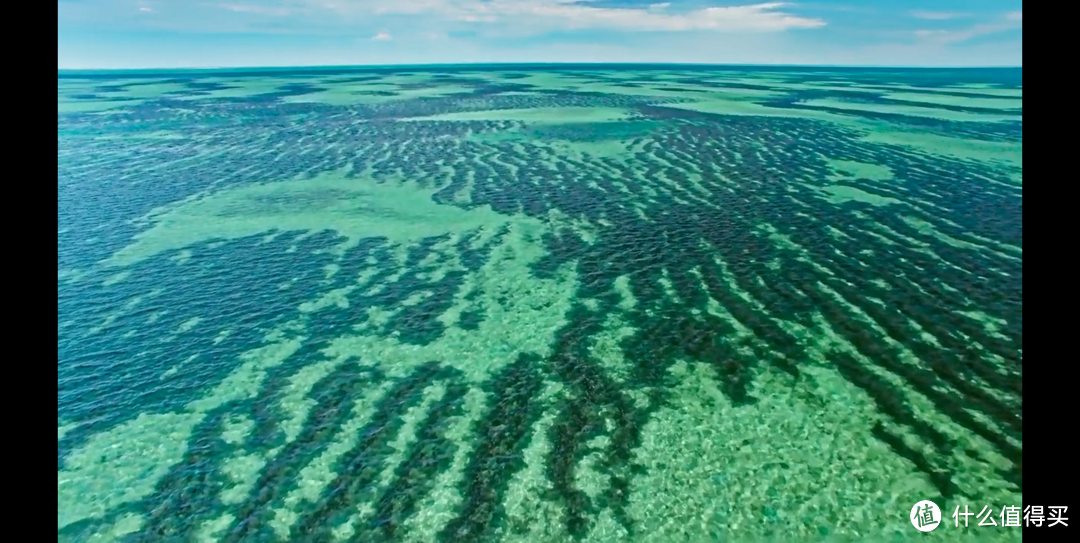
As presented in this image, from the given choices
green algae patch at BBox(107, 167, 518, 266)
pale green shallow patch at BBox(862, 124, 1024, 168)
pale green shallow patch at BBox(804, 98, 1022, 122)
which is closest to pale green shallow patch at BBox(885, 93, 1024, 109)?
pale green shallow patch at BBox(804, 98, 1022, 122)

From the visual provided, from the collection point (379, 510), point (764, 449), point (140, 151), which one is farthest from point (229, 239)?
point (140, 151)

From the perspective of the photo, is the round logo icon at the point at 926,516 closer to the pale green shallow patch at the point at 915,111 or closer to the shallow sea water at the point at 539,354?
the shallow sea water at the point at 539,354

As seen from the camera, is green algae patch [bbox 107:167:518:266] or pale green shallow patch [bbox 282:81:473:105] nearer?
green algae patch [bbox 107:167:518:266]

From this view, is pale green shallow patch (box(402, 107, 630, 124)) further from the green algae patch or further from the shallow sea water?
the green algae patch

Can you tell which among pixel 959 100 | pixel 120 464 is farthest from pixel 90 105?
pixel 959 100

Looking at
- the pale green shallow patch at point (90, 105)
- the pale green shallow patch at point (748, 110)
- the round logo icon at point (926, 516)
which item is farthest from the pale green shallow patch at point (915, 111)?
the pale green shallow patch at point (90, 105)

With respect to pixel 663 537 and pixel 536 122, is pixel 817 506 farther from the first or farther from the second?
pixel 536 122
